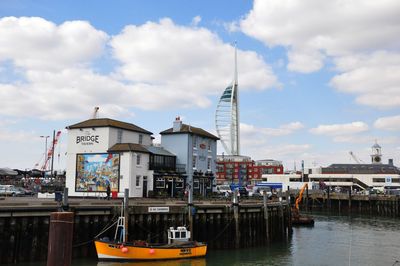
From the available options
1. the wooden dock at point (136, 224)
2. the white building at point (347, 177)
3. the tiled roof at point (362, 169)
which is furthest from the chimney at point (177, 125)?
the tiled roof at point (362, 169)

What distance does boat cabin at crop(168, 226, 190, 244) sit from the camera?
3231cm

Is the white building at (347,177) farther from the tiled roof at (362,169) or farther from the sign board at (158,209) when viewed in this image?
the sign board at (158,209)

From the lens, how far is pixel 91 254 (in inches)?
1182

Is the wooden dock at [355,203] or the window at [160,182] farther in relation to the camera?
the wooden dock at [355,203]

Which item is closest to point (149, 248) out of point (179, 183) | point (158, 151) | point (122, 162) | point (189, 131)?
point (122, 162)

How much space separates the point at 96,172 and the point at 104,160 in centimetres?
179

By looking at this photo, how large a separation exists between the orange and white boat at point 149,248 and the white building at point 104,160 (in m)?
18.6

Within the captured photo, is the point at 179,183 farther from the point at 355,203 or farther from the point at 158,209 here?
the point at 355,203

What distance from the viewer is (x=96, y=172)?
5162 centimetres

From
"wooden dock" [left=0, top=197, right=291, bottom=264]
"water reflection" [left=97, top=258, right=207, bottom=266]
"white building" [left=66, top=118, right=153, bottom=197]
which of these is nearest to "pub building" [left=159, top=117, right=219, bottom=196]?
"white building" [left=66, top=118, right=153, bottom=197]

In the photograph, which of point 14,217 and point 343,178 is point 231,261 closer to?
point 14,217

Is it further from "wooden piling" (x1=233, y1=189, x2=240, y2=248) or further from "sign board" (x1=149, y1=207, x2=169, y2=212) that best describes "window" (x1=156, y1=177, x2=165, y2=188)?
"sign board" (x1=149, y1=207, x2=169, y2=212)

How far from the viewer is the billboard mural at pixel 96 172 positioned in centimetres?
5066

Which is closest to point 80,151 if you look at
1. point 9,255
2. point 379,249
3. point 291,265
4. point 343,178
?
point 9,255
